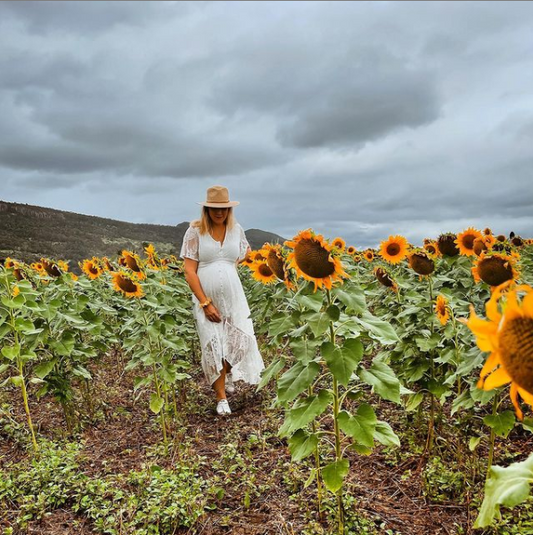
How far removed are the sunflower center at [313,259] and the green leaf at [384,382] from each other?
476mm

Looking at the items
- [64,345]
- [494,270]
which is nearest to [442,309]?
[494,270]

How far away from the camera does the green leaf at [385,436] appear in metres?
2.10

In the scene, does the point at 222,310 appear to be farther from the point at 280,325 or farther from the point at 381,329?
the point at 381,329

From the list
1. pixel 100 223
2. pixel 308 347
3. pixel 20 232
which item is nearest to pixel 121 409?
pixel 308 347

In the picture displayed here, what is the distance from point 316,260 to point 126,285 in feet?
7.41

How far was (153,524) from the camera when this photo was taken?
279cm

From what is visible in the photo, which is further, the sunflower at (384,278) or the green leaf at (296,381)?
the sunflower at (384,278)

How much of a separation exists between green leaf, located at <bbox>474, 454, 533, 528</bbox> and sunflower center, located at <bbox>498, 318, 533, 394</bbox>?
318 mm

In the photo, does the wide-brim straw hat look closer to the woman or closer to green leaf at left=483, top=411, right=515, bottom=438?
the woman

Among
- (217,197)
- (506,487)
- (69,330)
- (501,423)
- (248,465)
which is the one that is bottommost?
(248,465)

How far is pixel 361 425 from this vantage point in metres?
2.08

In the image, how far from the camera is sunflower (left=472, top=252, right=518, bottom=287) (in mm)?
2852

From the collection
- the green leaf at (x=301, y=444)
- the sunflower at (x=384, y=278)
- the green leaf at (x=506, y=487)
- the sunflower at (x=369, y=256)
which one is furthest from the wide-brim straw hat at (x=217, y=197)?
the sunflower at (x=369, y=256)

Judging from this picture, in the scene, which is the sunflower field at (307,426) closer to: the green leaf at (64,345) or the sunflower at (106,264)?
the green leaf at (64,345)
